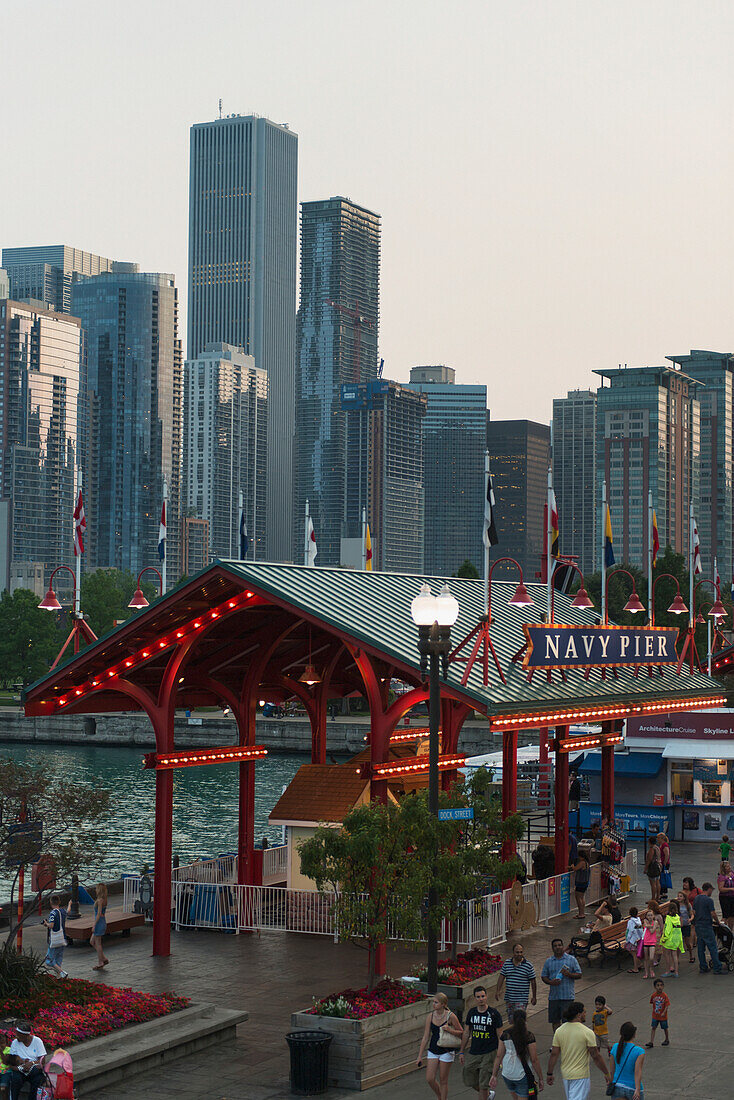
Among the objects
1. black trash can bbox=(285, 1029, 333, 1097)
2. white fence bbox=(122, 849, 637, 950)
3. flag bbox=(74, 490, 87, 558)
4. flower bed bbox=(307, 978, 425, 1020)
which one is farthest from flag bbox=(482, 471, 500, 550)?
black trash can bbox=(285, 1029, 333, 1097)

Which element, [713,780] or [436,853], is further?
[713,780]

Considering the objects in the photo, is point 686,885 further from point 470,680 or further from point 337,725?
point 337,725

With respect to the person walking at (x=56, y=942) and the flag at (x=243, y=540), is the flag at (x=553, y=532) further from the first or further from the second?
the person walking at (x=56, y=942)

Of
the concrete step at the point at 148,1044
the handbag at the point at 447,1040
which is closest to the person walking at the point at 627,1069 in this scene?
the handbag at the point at 447,1040

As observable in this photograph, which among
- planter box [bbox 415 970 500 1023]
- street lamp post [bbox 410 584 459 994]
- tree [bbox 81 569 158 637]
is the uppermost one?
tree [bbox 81 569 158 637]

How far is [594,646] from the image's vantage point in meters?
29.9

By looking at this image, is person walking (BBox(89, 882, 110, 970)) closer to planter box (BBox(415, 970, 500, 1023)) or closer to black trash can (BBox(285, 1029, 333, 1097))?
planter box (BBox(415, 970, 500, 1023))

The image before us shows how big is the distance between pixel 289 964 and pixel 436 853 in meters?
6.87

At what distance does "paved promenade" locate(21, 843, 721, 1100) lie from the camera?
1809 cm

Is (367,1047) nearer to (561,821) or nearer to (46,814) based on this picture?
(46,814)

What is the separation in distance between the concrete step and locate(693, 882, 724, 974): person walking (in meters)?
8.89

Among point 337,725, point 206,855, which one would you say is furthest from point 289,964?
point 337,725

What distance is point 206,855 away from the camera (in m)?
57.9

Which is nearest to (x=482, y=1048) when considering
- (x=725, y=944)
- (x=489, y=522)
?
(x=725, y=944)
